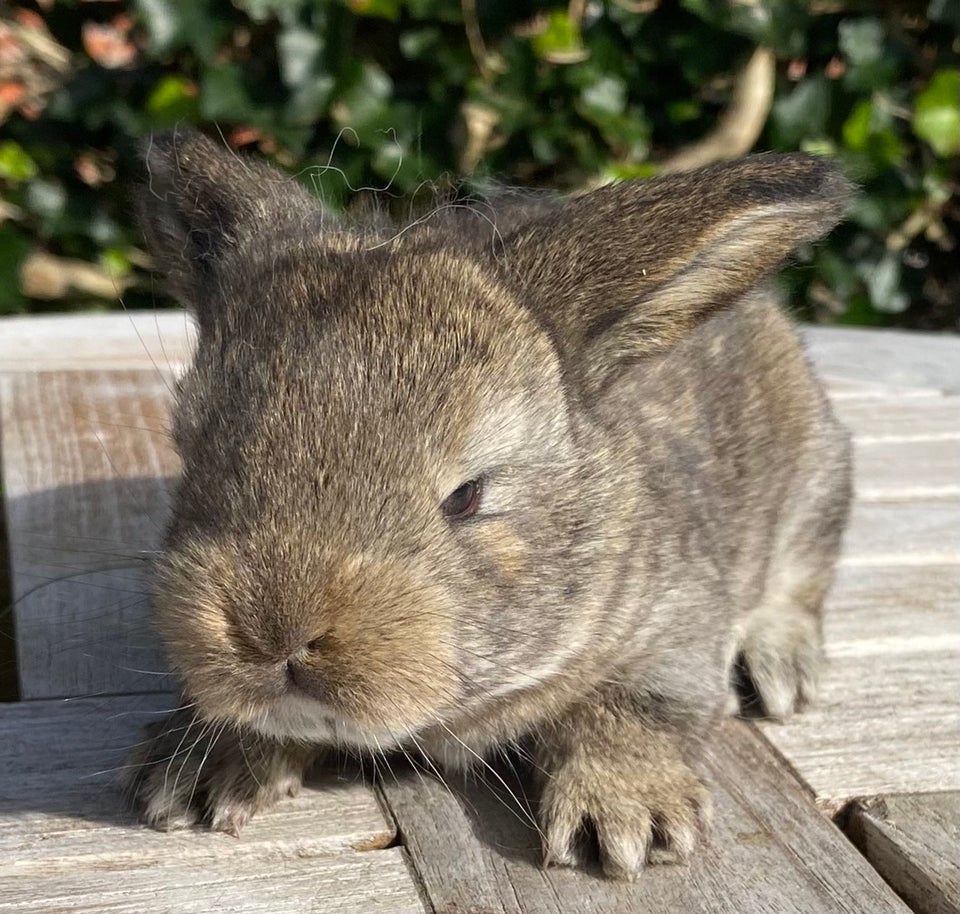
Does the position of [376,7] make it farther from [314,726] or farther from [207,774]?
[314,726]

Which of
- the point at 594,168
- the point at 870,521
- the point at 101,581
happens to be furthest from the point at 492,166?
the point at 101,581

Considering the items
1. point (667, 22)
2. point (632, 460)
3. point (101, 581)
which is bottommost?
point (101, 581)

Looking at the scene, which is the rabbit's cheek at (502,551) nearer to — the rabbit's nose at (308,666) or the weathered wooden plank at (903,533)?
the rabbit's nose at (308,666)

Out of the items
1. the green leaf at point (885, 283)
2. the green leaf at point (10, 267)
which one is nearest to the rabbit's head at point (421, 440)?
the green leaf at point (10, 267)

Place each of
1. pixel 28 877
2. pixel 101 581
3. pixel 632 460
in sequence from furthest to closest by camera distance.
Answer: pixel 101 581 < pixel 632 460 < pixel 28 877

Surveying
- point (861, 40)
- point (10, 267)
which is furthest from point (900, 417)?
point (10, 267)

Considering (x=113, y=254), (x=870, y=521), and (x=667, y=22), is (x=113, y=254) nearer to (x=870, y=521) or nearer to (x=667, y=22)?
(x=667, y=22)

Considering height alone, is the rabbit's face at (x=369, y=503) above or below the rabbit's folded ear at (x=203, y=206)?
below
